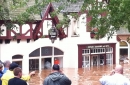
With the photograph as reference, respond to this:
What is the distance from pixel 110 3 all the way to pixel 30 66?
26.5 meters

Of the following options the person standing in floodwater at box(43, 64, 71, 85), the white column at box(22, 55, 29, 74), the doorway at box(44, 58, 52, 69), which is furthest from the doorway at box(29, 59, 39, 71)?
the person standing in floodwater at box(43, 64, 71, 85)

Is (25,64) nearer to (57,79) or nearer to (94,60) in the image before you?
(94,60)

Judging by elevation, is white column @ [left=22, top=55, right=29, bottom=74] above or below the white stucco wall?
below

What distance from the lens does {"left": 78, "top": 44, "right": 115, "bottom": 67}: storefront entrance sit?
153ft

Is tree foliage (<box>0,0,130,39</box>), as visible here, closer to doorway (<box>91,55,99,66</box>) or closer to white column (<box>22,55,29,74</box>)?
white column (<box>22,55,29,74</box>)

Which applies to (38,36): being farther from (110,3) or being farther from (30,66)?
(110,3)

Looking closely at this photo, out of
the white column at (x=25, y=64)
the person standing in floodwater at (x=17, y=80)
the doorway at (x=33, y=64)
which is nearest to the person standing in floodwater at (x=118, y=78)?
the person standing in floodwater at (x=17, y=80)

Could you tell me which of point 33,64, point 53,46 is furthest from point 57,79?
point 53,46

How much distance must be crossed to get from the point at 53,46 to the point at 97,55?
24.1 feet

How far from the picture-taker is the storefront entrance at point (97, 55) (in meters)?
46.8

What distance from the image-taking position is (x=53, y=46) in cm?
4297

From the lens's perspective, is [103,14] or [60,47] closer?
[103,14]

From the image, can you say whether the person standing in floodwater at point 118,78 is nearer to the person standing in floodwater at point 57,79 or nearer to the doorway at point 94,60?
the person standing in floodwater at point 57,79

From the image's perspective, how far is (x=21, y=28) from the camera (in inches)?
1528
